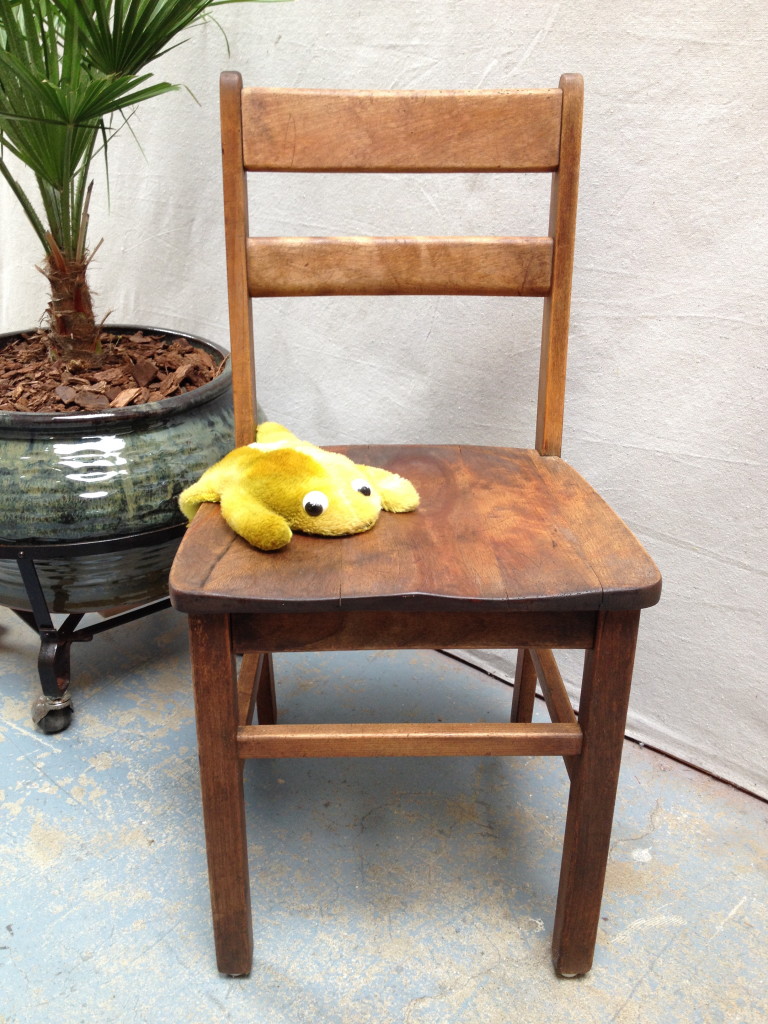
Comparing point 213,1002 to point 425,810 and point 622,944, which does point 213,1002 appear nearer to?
point 425,810

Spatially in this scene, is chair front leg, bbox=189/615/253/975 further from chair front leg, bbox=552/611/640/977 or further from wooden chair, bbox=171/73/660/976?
chair front leg, bbox=552/611/640/977

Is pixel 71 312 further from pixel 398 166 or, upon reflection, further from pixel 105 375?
pixel 398 166

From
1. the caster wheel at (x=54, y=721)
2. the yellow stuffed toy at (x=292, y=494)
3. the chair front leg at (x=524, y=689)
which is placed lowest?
the caster wheel at (x=54, y=721)

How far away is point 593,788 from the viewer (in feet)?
3.02

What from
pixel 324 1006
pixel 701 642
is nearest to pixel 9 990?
pixel 324 1006

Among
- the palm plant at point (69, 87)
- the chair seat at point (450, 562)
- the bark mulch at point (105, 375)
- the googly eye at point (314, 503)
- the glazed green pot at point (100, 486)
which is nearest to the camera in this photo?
the chair seat at point (450, 562)

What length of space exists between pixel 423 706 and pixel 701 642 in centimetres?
49

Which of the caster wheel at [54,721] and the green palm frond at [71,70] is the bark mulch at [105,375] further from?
the caster wheel at [54,721]

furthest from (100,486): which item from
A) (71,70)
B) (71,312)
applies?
(71,70)

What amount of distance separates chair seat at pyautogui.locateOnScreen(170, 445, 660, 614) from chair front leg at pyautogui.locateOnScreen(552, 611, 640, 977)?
0.21 ft

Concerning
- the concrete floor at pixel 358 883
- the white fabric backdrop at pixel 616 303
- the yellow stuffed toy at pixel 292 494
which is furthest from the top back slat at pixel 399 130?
the concrete floor at pixel 358 883

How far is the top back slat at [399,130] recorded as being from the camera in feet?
3.40

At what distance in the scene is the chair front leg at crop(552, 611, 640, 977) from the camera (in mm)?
855

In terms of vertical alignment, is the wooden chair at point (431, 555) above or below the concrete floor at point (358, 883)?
above
